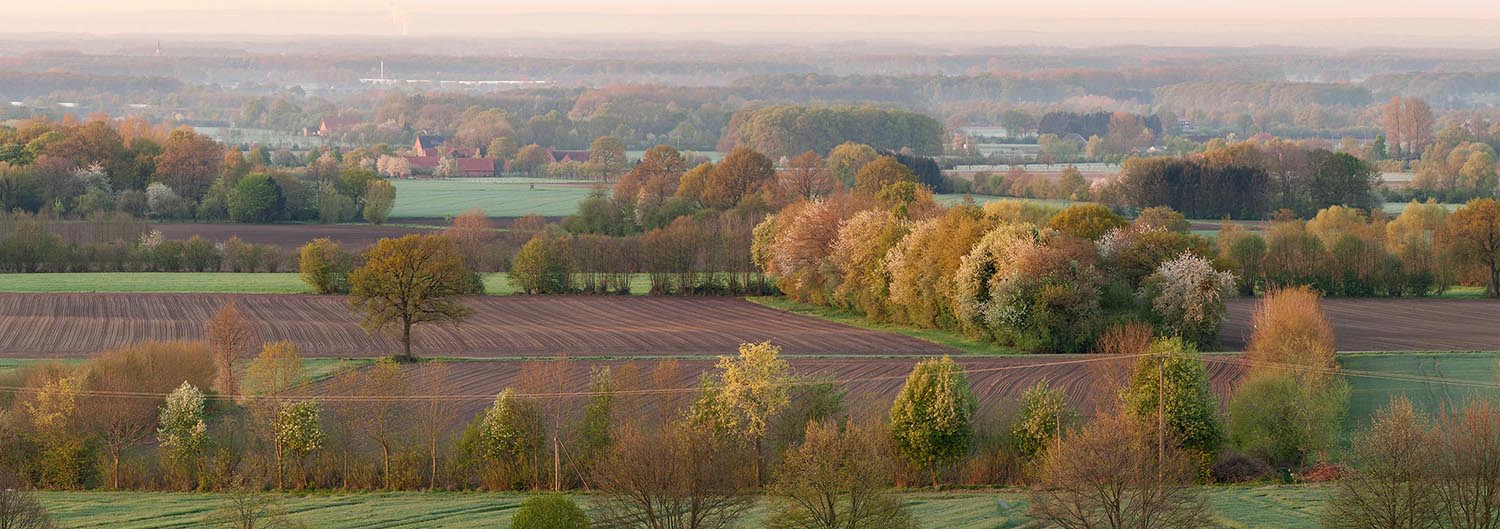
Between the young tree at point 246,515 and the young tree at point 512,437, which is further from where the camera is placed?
the young tree at point 512,437

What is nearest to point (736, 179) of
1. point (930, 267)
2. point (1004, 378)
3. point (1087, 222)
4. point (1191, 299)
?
point (930, 267)

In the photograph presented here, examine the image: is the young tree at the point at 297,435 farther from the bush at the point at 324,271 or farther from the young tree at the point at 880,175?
the young tree at the point at 880,175

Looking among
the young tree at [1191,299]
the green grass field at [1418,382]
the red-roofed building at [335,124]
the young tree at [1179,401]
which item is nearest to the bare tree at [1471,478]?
the young tree at [1179,401]

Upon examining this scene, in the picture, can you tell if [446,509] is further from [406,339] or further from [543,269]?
[543,269]

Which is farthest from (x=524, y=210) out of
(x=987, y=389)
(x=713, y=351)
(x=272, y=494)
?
(x=272, y=494)

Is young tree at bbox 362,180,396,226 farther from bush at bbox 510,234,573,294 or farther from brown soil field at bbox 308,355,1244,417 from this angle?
brown soil field at bbox 308,355,1244,417
